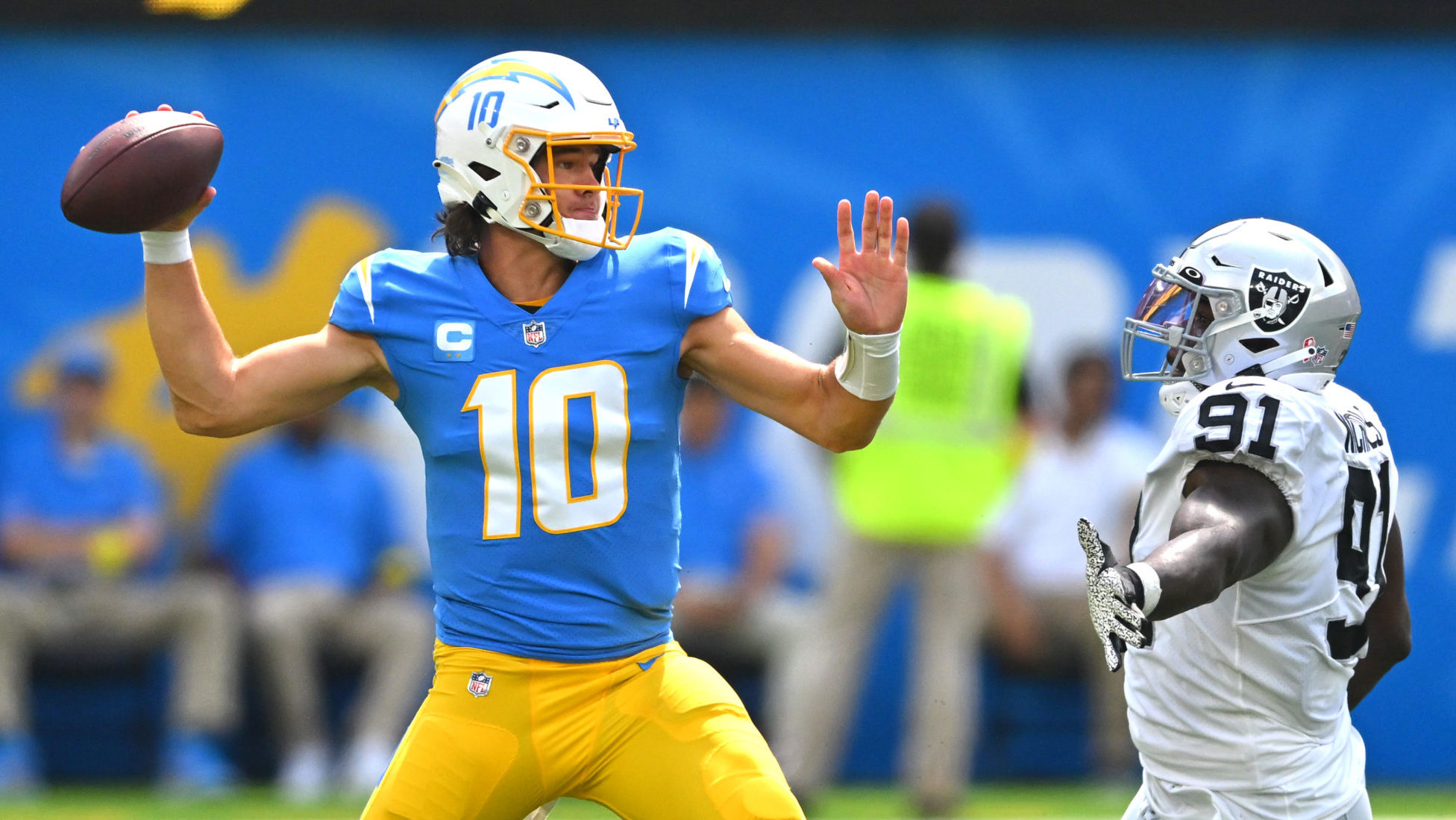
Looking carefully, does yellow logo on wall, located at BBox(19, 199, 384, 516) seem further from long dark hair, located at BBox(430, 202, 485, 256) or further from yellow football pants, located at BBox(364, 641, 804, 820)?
yellow football pants, located at BBox(364, 641, 804, 820)

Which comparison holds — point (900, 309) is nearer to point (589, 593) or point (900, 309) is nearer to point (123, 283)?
point (589, 593)

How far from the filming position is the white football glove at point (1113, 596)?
251 centimetres

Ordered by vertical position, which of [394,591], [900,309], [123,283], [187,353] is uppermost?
[900,309]

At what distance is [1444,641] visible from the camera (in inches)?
278

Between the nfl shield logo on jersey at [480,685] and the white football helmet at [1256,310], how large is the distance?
1276mm

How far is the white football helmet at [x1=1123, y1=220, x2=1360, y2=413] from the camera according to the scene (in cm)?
304

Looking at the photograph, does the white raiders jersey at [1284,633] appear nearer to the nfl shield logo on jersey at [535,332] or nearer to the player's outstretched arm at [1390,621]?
the player's outstretched arm at [1390,621]

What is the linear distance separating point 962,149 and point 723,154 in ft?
3.14

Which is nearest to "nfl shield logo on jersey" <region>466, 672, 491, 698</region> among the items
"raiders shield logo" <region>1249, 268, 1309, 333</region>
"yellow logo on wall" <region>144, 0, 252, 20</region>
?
"raiders shield logo" <region>1249, 268, 1309, 333</region>

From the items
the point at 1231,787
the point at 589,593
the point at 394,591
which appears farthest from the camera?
the point at 394,591

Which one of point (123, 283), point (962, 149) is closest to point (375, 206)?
point (123, 283)

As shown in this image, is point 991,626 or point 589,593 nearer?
point 589,593

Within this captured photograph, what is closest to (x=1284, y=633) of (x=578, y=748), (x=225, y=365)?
(x=578, y=748)

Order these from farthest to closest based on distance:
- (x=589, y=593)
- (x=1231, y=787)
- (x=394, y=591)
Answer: (x=394, y=591) → (x=589, y=593) → (x=1231, y=787)
